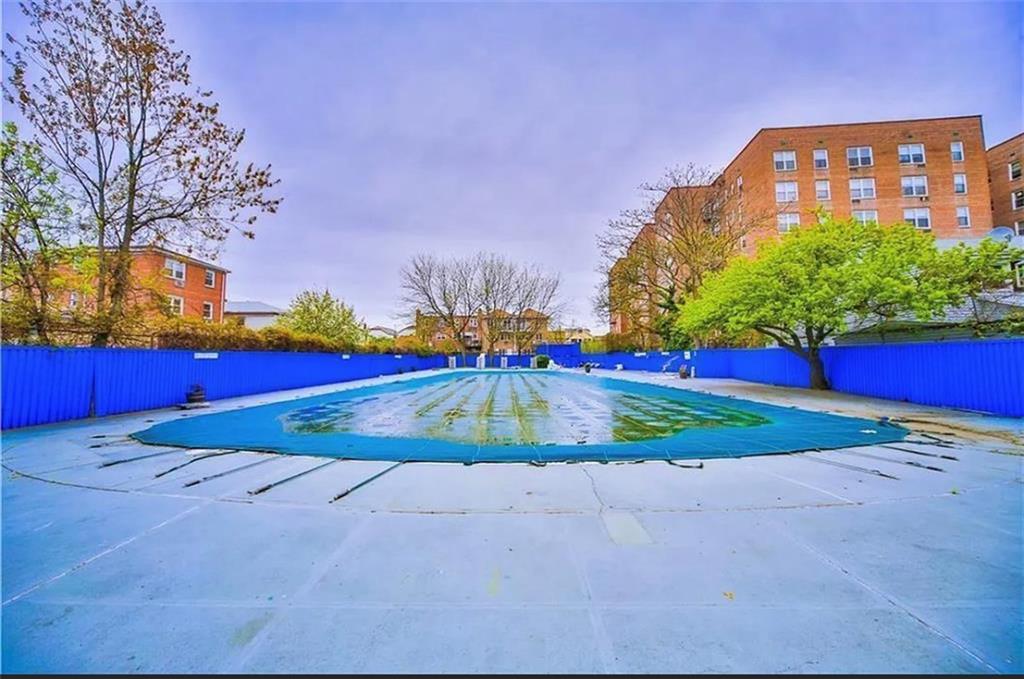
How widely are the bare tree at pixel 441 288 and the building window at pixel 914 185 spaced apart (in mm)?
30935

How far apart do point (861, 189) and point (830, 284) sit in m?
22.8

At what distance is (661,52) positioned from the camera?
390 inches

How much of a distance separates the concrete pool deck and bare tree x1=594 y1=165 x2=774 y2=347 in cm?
2062

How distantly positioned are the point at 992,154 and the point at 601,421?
40.8 meters

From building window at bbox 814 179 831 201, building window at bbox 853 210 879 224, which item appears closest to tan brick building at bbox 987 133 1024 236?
building window at bbox 853 210 879 224

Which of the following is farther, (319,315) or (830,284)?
(319,315)

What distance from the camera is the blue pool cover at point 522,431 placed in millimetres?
5293

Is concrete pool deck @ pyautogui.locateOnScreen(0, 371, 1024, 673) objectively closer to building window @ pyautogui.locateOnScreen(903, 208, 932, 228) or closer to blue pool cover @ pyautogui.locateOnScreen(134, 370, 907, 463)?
blue pool cover @ pyautogui.locateOnScreen(134, 370, 907, 463)

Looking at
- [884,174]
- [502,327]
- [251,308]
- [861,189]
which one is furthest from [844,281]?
[251,308]

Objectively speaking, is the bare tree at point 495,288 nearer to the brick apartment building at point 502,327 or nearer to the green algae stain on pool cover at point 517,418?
the brick apartment building at point 502,327

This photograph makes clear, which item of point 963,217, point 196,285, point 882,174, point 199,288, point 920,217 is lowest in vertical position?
point 199,288

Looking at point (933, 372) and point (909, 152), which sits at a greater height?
point (909, 152)

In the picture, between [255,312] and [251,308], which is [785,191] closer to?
[255,312]

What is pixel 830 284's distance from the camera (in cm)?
1116
